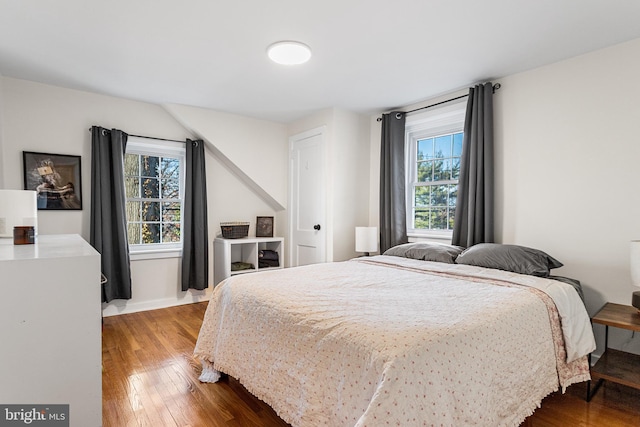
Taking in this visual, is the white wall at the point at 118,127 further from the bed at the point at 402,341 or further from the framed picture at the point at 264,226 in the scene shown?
the bed at the point at 402,341

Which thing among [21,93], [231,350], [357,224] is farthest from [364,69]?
[21,93]

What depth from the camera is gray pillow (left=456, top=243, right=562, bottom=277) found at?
235cm

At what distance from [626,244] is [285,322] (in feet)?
Result: 8.02

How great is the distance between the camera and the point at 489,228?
2.93 m

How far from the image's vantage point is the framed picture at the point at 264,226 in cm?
448

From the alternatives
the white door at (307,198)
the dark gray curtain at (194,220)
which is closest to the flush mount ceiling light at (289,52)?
the white door at (307,198)

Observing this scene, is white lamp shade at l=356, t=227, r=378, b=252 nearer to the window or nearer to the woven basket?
the woven basket

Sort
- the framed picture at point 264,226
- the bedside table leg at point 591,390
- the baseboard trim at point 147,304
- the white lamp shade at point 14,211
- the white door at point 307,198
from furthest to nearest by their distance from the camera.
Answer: the framed picture at point 264,226 → the white door at point 307,198 → the baseboard trim at point 147,304 → the bedside table leg at point 591,390 → the white lamp shade at point 14,211

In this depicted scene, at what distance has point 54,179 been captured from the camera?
129 inches

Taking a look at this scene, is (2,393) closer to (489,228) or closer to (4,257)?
(4,257)

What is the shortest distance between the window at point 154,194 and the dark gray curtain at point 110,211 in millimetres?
265

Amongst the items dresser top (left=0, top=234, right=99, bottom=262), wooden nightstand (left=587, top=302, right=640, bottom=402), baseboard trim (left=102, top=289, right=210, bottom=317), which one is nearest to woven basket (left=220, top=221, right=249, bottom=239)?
baseboard trim (left=102, top=289, right=210, bottom=317)

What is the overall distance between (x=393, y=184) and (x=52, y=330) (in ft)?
10.4

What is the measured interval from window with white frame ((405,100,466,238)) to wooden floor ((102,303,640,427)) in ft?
5.70
